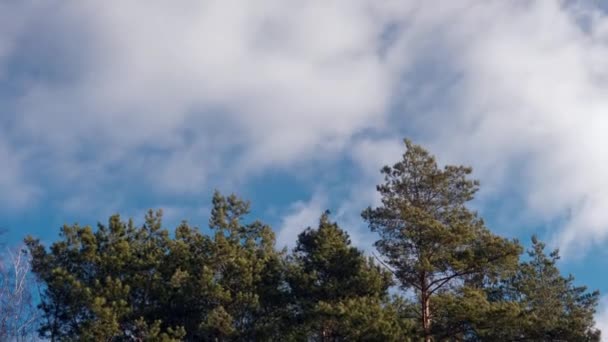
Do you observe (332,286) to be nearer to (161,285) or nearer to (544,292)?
(161,285)

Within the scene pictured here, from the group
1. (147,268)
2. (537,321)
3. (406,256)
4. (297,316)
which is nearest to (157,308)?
(147,268)

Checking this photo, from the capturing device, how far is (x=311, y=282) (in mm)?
28750

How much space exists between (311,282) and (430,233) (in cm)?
499

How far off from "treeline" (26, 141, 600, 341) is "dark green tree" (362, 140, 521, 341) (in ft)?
0.14

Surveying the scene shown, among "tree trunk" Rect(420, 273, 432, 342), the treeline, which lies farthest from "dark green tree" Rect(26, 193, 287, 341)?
"tree trunk" Rect(420, 273, 432, 342)

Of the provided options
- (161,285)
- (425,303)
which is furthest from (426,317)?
(161,285)

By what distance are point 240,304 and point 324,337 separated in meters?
3.57

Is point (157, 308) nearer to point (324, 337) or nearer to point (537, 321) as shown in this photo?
point (324, 337)

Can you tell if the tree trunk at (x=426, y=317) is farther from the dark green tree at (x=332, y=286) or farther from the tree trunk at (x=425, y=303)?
the dark green tree at (x=332, y=286)

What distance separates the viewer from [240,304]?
2952cm

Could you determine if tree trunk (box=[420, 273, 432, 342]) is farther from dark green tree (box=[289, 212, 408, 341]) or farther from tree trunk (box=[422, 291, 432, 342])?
dark green tree (box=[289, 212, 408, 341])

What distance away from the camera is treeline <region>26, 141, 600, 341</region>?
27219 mm

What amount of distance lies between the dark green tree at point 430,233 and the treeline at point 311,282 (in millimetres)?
43

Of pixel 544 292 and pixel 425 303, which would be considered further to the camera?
pixel 544 292
